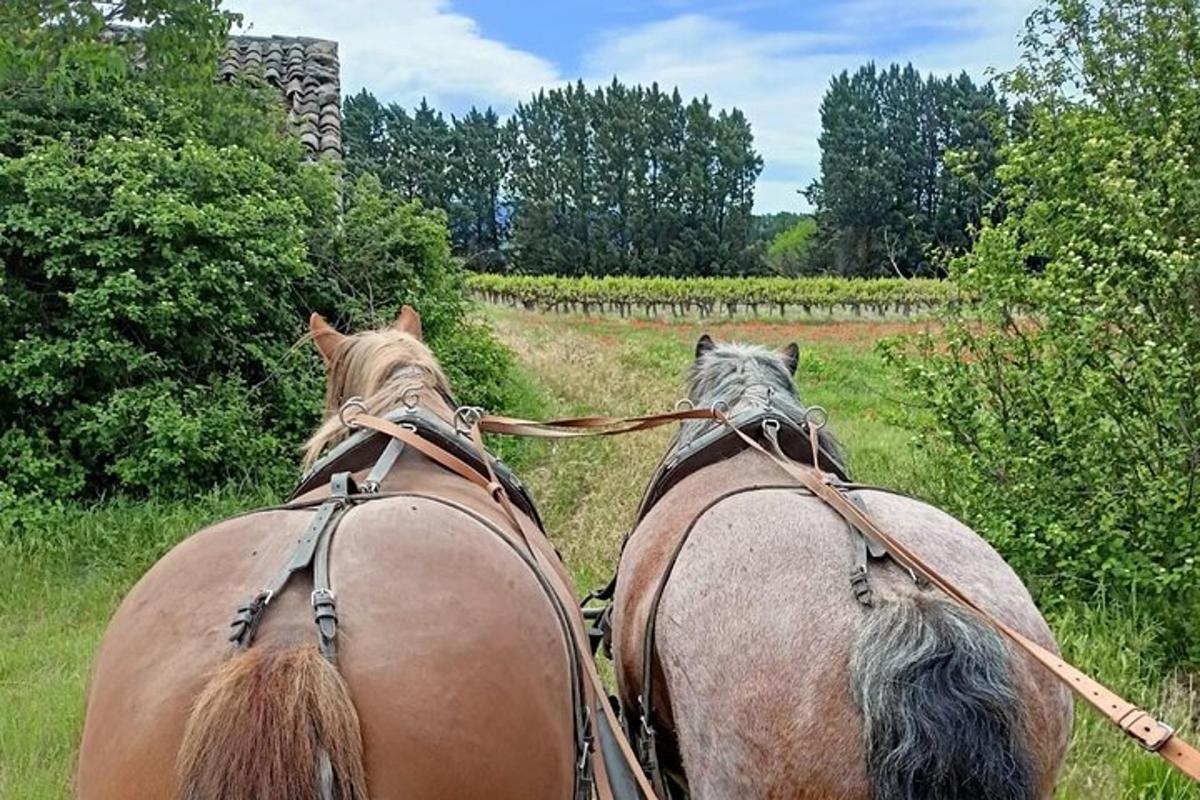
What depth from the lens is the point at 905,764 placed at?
1789mm

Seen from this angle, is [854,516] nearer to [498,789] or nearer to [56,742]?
[498,789]

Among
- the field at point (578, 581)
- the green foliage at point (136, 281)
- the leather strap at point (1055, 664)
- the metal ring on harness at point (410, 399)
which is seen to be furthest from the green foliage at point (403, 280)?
the leather strap at point (1055, 664)

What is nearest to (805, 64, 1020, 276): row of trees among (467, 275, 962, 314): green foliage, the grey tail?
(467, 275, 962, 314): green foliage

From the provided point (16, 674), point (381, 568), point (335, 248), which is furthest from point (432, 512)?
point (335, 248)

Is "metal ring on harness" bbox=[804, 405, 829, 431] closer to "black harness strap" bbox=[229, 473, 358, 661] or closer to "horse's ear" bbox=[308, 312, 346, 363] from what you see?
"black harness strap" bbox=[229, 473, 358, 661]

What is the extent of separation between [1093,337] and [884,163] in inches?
2514

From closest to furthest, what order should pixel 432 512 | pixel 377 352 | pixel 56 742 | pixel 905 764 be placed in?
pixel 905 764, pixel 432 512, pixel 377 352, pixel 56 742

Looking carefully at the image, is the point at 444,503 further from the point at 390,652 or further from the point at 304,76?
the point at 304,76

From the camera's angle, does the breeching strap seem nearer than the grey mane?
Yes

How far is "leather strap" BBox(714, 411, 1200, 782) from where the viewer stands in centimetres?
168

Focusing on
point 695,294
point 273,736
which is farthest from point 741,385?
point 695,294

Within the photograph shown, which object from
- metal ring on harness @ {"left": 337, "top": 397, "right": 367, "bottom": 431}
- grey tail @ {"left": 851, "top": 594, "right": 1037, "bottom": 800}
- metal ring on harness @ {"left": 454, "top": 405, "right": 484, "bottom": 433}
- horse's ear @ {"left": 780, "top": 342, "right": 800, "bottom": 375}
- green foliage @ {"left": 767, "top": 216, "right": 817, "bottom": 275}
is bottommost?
grey tail @ {"left": 851, "top": 594, "right": 1037, "bottom": 800}

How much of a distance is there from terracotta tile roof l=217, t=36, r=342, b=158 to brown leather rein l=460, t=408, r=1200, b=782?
7762 millimetres

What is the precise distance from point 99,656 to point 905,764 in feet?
5.17
